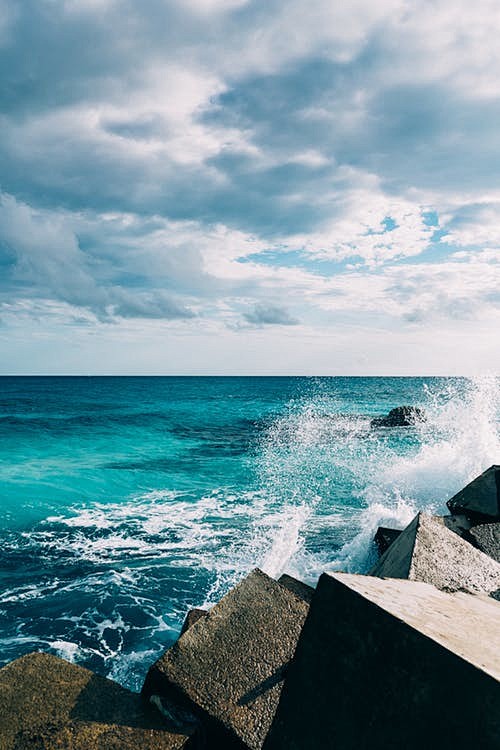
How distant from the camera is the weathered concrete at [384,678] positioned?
160 cm

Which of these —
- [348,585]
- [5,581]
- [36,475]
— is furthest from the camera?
[36,475]

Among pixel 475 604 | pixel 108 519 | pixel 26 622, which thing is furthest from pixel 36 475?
pixel 475 604

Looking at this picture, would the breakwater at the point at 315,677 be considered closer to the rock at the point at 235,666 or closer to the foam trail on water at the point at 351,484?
the rock at the point at 235,666

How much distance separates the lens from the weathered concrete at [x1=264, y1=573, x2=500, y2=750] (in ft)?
5.26

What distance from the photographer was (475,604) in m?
2.54

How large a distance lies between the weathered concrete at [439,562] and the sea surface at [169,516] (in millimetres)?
3326

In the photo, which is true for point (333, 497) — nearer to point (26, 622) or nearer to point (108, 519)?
point (108, 519)

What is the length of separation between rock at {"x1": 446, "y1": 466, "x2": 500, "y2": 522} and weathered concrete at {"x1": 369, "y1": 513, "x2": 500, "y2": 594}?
239 cm

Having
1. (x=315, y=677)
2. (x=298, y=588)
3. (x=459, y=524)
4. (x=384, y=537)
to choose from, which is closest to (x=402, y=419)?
(x=384, y=537)

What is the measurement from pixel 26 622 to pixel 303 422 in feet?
85.3

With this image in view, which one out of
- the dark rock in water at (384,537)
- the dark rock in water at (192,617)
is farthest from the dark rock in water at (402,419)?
the dark rock in water at (192,617)

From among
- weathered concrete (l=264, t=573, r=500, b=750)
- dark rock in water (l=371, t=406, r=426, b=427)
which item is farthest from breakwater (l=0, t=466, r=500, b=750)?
dark rock in water (l=371, t=406, r=426, b=427)

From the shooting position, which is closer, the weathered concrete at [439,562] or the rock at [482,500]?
the weathered concrete at [439,562]

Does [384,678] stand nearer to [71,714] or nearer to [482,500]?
[71,714]
